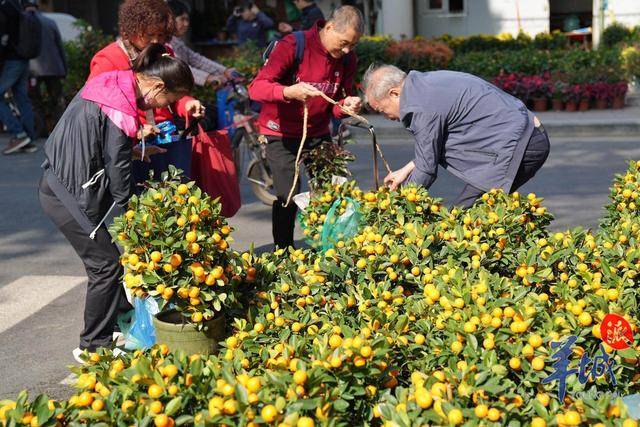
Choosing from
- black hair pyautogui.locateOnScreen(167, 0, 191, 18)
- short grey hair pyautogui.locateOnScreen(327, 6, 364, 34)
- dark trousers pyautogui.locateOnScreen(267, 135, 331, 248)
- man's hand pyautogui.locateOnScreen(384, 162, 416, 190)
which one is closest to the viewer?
man's hand pyautogui.locateOnScreen(384, 162, 416, 190)

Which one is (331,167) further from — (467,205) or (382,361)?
(382,361)

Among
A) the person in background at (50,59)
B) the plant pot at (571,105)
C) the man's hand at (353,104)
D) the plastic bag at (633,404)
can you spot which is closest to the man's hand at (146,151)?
the man's hand at (353,104)

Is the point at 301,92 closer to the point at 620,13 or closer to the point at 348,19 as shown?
the point at 348,19

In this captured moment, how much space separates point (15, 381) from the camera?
455cm

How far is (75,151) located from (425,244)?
1.66 metres

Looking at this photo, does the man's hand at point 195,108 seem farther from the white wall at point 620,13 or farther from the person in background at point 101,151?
the white wall at point 620,13

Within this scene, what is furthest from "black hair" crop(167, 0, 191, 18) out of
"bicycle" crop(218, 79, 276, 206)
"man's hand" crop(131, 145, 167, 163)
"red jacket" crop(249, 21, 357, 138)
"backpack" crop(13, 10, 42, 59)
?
"backpack" crop(13, 10, 42, 59)

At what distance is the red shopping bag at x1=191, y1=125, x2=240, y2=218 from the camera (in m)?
5.02

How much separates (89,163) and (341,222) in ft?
4.35

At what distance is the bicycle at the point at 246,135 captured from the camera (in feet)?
28.5

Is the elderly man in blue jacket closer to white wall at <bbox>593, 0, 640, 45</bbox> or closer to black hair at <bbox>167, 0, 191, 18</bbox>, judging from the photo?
black hair at <bbox>167, 0, 191, 18</bbox>

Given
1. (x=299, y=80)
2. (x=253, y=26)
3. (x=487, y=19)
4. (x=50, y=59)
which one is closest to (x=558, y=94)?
(x=253, y=26)

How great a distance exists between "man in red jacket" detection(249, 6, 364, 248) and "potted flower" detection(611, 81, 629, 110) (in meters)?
9.60

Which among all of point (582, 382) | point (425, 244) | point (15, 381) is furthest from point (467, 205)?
point (15, 381)
